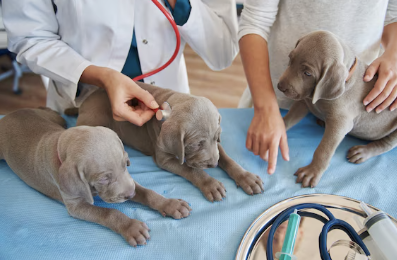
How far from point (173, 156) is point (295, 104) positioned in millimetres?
775

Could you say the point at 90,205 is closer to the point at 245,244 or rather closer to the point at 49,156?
the point at 49,156

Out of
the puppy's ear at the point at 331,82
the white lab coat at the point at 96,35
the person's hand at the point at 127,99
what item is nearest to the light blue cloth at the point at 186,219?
the person's hand at the point at 127,99

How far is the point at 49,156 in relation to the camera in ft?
4.26

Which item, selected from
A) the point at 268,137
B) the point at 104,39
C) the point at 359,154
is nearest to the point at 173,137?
the point at 268,137

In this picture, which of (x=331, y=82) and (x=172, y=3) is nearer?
(x=331, y=82)

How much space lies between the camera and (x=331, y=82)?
1.30 m

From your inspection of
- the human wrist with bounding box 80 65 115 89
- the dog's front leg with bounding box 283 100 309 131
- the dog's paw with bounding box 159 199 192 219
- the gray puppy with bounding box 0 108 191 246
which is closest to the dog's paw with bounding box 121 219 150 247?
the gray puppy with bounding box 0 108 191 246

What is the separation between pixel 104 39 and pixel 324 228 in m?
1.52

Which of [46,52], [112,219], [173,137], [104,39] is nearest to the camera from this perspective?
[112,219]

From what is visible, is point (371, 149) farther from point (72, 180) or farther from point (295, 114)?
point (72, 180)

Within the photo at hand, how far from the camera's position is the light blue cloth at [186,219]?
1.11 meters

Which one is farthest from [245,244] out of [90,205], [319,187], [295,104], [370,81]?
[370,81]

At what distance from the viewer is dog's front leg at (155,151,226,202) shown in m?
1.33

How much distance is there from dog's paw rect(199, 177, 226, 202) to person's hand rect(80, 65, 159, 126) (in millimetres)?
431
